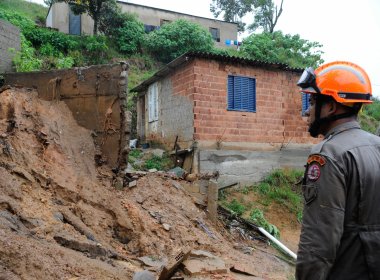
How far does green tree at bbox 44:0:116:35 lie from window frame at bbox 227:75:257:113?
43.9ft

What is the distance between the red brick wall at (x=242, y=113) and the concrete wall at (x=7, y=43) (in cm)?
482

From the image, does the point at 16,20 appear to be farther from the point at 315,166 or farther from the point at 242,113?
the point at 315,166

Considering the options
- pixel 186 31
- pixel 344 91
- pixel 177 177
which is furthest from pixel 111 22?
pixel 344 91

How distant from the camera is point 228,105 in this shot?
1168cm

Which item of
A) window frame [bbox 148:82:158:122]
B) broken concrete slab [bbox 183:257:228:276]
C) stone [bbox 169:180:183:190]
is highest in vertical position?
window frame [bbox 148:82:158:122]

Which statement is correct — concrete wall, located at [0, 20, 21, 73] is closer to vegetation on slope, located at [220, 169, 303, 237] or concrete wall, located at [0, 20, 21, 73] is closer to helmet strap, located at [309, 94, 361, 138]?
vegetation on slope, located at [220, 169, 303, 237]

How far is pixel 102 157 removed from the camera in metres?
7.22

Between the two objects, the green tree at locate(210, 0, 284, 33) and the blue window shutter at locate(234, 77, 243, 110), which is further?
the green tree at locate(210, 0, 284, 33)

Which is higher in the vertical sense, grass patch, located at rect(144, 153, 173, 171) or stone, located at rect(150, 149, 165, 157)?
stone, located at rect(150, 149, 165, 157)

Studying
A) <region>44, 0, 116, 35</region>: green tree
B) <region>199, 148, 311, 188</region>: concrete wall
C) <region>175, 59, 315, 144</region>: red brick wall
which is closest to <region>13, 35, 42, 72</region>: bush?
<region>175, 59, 315, 144</region>: red brick wall

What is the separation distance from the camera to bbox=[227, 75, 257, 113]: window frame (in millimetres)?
11766

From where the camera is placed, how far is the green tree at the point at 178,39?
23.0m

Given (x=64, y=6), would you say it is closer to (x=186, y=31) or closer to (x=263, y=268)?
(x=186, y=31)

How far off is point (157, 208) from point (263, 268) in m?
2.34
